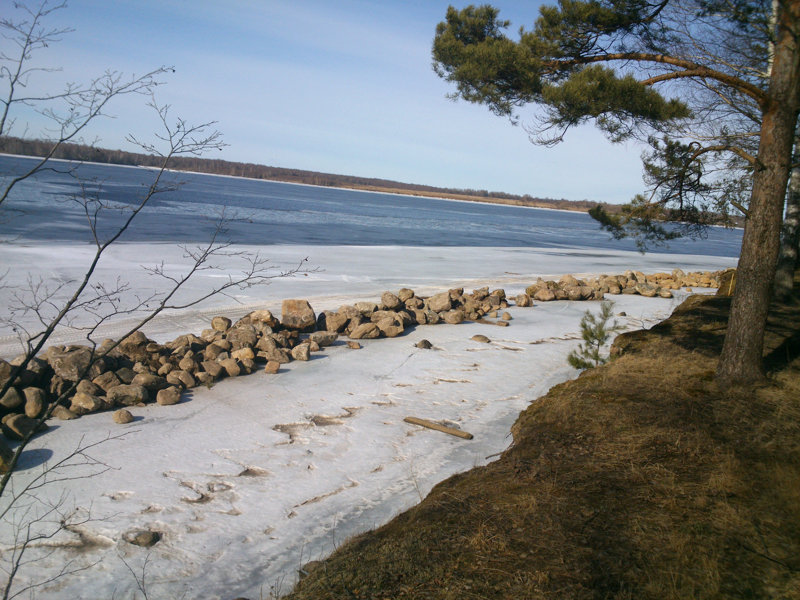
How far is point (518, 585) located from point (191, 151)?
3.26m

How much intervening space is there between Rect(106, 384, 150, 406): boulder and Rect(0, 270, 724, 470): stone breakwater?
11 millimetres

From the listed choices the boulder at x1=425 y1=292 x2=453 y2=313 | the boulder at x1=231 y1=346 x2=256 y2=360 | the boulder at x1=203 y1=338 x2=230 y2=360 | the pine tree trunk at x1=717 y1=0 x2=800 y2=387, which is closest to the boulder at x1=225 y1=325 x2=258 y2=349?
the boulder at x1=203 y1=338 x2=230 y2=360

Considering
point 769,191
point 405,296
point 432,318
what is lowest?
point 432,318

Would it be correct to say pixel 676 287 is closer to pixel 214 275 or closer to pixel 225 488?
pixel 214 275

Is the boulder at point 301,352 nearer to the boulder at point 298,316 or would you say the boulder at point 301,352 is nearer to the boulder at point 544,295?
the boulder at point 298,316

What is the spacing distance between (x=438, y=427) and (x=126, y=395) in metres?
3.68

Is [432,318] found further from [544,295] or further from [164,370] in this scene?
[164,370]

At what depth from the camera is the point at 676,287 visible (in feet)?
63.2

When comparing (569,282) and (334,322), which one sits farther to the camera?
(569,282)

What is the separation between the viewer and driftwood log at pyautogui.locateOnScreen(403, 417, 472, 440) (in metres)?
6.60

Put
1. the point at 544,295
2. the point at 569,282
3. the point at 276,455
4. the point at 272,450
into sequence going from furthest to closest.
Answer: the point at 569,282 < the point at 544,295 < the point at 272,450 < the point at 276,455

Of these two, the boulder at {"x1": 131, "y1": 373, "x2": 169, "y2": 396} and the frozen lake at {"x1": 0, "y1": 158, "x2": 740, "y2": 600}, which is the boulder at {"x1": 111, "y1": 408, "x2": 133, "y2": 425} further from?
the boulder at {"x1": 131, "y1": 373, "x2": 169, "y2": 396}

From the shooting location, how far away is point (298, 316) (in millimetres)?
10578

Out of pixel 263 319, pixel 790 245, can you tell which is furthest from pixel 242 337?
pixel 790 245
